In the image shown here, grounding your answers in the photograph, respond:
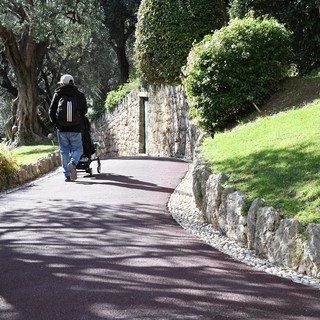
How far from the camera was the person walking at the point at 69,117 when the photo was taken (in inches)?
433

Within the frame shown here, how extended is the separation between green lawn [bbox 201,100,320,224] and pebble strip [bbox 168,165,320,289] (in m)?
0.54

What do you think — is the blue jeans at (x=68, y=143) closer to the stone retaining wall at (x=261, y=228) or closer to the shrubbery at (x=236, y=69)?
the shrubbery at (x=236, y=69)

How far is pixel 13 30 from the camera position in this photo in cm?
2289

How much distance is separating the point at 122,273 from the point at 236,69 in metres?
7.38

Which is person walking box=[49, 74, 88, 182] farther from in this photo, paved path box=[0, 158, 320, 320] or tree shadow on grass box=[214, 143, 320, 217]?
tree shadow on grass box=[214, 143, 320, 217]

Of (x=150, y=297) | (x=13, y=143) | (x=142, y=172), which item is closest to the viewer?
(x=150, y=297)

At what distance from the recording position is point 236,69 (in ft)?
38.2

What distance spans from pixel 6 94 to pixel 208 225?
117 feet

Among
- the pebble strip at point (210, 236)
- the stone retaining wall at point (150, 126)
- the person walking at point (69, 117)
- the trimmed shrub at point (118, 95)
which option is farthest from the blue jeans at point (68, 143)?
the trimmed shrub at point (118, 95)

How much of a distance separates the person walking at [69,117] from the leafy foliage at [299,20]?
6017mm

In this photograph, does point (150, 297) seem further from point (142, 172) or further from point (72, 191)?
point (142, 172)

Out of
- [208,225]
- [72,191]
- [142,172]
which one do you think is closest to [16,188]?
Answer: [72,191]

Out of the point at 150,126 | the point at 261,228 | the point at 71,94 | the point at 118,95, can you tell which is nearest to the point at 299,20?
the point at 71,94

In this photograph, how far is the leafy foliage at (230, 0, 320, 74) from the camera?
46.2 ft
